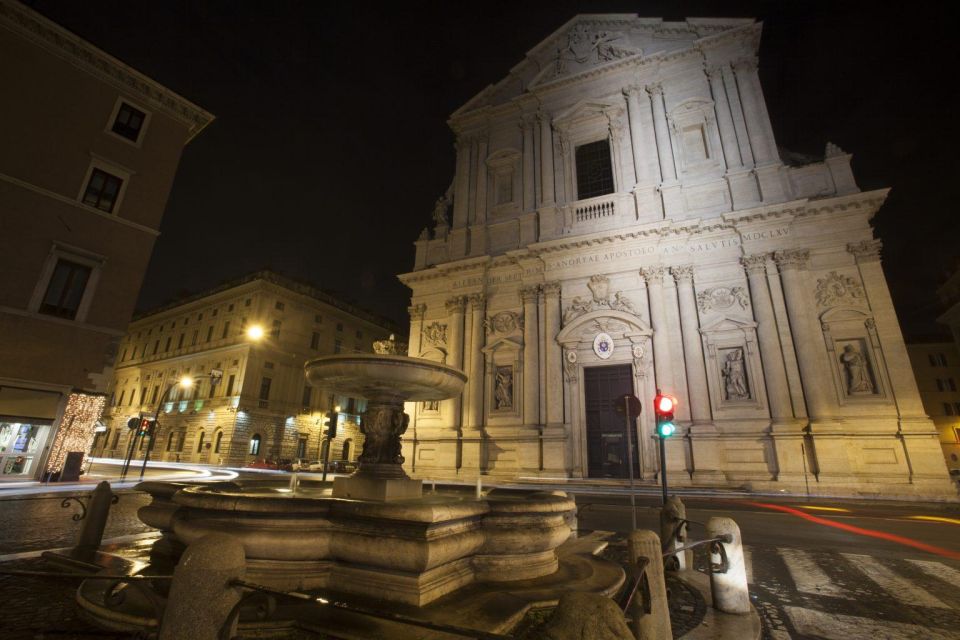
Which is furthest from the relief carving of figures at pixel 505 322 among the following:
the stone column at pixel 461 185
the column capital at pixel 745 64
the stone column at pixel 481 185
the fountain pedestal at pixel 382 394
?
the column capital at pixel 745 64

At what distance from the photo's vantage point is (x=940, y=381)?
42406 millimetres

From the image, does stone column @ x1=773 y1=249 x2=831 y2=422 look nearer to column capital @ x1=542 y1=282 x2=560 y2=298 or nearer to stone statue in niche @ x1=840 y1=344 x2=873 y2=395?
stone statue in niche @ x1=840 y1=344 x2=873 y2=395

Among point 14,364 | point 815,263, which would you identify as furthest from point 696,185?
point 14,364

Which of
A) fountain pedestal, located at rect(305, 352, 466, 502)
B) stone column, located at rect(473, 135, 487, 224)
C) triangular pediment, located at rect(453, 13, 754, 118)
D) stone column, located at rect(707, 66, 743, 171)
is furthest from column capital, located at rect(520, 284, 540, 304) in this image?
fountain pedestal, located at rect(305, 352, 466, 502)

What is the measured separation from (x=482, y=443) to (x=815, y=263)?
14081 millimetres

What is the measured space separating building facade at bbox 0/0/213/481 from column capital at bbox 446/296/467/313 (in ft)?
40.0

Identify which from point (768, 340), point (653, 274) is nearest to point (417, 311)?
point (653, 274)

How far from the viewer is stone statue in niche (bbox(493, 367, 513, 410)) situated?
17891mm

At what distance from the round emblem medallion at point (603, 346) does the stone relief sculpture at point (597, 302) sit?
1194 millimetres

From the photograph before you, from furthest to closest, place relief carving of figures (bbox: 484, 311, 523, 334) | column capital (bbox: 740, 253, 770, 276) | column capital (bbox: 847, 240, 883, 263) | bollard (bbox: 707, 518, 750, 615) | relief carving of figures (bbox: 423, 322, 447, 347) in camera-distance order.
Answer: relief carving of figures (bbox: 423, 322, 447, 347)
relief carving of figures (bbox: 484, 311, 523, 334)
column capital (bbox: 740, 253, 770, 276)
column capital (bbox: 847, 240, 883, 263)
bollard (bbox: 707, 518, 750, 615)

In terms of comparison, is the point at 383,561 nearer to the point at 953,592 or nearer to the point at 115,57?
the point at 953,592

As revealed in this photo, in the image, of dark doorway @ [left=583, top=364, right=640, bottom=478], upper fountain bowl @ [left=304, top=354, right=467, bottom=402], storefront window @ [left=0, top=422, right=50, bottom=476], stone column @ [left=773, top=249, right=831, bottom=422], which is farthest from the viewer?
dark doorway @ [left=583, top=364, right=640, bottom=478]

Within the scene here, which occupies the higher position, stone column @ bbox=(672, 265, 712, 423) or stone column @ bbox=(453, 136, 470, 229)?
stone column @ bbox=(453, 136, 470, 229)

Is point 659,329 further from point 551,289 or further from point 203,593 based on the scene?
point 203,593
